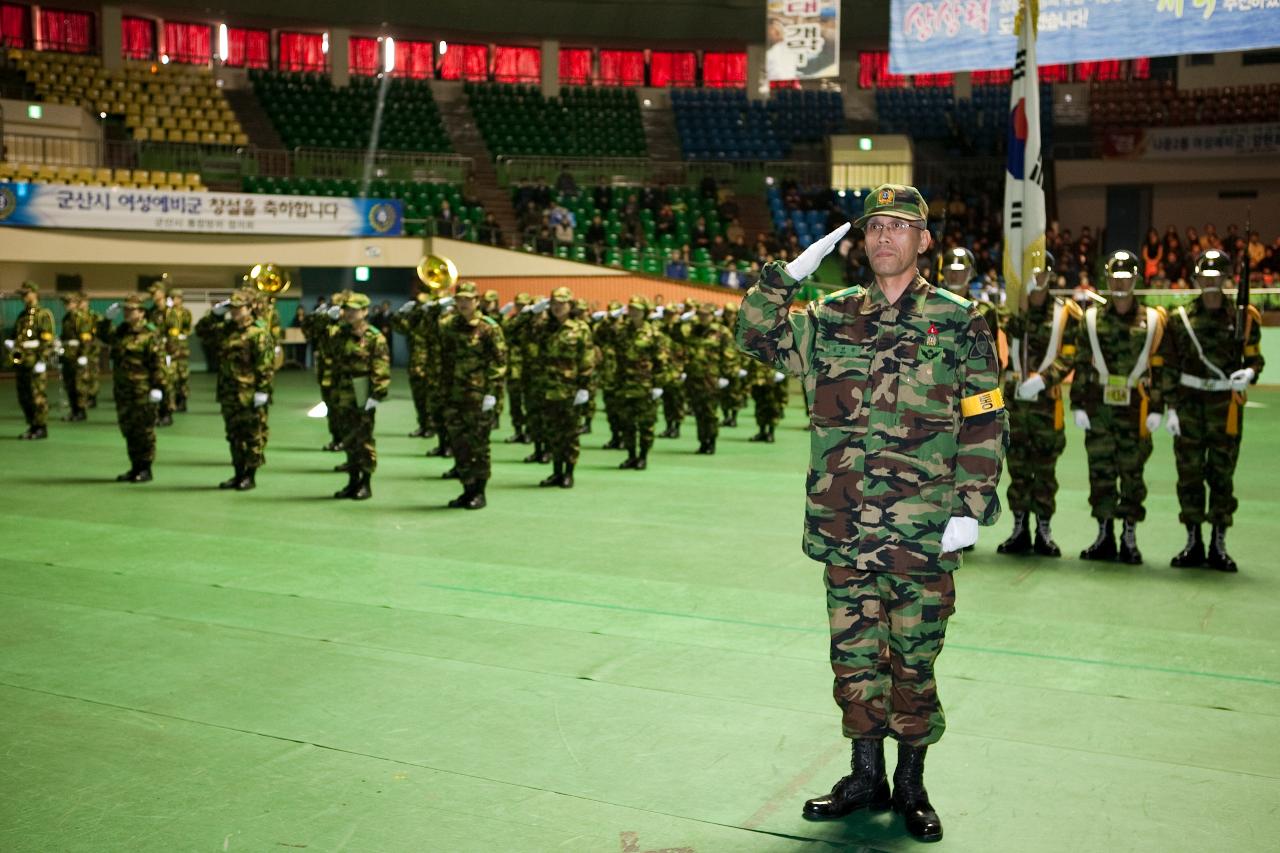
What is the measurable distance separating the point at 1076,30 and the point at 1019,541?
35.3 ft

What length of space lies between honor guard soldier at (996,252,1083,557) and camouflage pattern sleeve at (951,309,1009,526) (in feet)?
17.1

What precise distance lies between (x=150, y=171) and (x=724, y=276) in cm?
1362

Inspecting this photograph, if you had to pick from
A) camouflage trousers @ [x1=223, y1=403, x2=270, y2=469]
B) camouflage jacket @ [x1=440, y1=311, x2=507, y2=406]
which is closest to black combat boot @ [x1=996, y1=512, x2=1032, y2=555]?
camouflage jacket @ [x1=440, y1=311, x2=507, y2=406]

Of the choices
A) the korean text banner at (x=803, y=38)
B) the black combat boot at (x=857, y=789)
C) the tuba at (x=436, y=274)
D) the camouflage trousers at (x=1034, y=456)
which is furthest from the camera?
the korean text banner at (x=803, y=38)

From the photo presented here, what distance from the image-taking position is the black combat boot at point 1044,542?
32.8 ft

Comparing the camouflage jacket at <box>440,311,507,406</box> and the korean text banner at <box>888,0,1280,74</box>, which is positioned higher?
the korean text banner at <box>888,0,1280,74</box>

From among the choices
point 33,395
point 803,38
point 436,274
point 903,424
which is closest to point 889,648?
point 903,424

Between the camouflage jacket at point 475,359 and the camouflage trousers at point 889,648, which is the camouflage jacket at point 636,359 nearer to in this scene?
the camouflage jacket at point 475,359

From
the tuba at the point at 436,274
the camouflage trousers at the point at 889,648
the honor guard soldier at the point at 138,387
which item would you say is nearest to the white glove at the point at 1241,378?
the camouflage trousers at the point at 889,648

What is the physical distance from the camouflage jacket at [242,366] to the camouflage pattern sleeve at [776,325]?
9.56m

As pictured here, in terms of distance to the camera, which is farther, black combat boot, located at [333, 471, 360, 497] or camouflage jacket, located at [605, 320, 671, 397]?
camouflage jacket, located at [605, 320, 671, 397]

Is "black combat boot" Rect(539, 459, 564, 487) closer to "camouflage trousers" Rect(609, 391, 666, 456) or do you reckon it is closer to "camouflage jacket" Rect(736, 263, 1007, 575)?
"camouflage trousers" Rect(609, 391, 666, 456)

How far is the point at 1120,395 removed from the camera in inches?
371

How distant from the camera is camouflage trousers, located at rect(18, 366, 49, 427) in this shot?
58.3 feet
